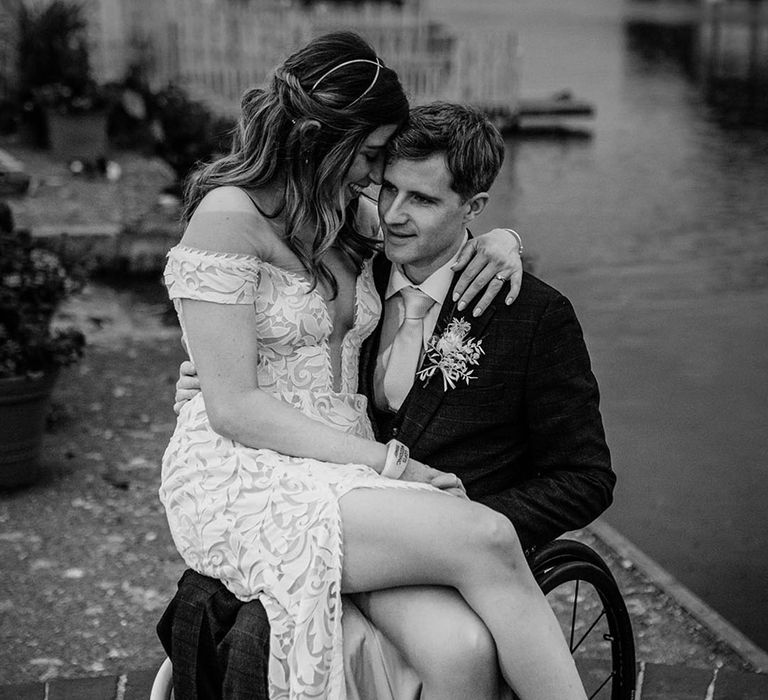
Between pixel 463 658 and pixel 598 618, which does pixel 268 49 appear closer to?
pixel 598 618

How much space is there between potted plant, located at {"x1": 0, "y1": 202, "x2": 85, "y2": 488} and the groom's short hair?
7.94 feet

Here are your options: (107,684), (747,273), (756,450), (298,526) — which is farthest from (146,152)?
(298,526)

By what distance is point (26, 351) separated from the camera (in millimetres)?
4762

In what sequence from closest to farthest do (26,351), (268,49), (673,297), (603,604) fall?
(603,604)
(26,351)
(673,297)
(268,49)

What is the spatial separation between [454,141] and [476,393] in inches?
22.6

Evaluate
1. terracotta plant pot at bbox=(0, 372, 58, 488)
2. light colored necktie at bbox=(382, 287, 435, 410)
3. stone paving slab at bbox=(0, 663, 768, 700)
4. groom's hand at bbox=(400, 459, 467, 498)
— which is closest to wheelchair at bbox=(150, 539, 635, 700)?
stone paving slab at bbox=(0, 663, 768, 700)

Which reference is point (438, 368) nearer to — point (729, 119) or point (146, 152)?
point (146, 152)

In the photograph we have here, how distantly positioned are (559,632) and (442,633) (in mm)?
238

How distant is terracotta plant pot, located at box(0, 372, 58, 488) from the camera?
15.5 ft

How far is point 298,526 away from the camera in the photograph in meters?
2.58

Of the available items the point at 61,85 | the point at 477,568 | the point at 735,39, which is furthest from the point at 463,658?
the point at 735,39

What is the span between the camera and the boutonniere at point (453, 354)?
9.33 ft

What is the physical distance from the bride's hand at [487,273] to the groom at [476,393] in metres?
0.03

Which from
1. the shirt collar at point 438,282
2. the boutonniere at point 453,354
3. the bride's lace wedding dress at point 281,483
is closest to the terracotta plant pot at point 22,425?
the bride's lace wedding dress at point 281,483
